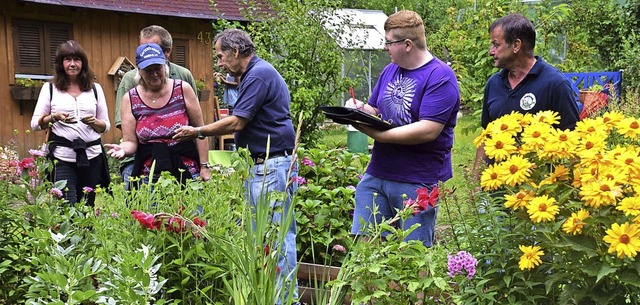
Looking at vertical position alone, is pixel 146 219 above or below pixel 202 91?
below

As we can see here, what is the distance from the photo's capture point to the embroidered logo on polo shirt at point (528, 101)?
383 centimetres

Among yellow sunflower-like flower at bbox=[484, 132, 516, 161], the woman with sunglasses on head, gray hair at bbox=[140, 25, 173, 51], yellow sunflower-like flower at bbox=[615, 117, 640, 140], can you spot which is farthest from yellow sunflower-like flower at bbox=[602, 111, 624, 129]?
the woman with sunglasses on head

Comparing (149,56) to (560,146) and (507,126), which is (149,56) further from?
(560,146)

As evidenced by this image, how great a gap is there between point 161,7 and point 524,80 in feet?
37.1

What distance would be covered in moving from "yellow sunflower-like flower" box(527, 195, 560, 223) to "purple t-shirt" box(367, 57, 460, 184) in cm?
136

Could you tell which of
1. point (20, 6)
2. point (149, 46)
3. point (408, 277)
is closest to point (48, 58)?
point (20, 6)

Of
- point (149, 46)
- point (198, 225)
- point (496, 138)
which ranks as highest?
point (149, 46)

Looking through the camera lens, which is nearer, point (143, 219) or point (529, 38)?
point (143, 219)

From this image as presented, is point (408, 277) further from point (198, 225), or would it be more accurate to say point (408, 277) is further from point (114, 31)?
point (114, 31)

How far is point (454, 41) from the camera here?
24.8 ft

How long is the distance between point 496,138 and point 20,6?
1136 centimetres

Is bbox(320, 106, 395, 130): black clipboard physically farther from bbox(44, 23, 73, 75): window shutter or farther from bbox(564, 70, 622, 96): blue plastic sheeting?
bbox(44, 23, 73, 75): window shutter

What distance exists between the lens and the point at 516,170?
8.21 ft

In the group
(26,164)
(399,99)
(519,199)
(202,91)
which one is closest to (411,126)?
(399,99)
